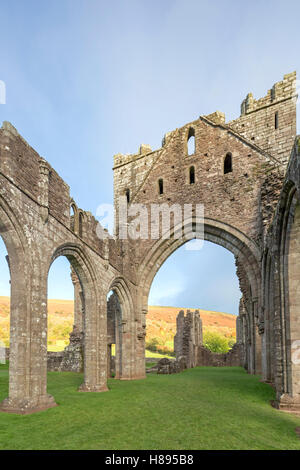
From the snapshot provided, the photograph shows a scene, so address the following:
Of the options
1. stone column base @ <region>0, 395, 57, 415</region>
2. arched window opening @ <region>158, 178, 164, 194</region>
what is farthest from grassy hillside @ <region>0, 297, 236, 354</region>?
stone column base @ <region>0, 395, 57, 415</region>

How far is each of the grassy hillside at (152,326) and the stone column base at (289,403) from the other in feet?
75.9

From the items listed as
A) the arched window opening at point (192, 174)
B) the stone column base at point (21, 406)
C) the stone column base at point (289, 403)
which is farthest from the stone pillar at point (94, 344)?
the arched window opening at point (192, 174)

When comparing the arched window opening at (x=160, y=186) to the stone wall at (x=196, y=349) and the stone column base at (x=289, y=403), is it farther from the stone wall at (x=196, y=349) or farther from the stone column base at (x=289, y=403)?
the stone column base at (x=289, y=403)

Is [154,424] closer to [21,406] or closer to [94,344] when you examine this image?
[21,406]

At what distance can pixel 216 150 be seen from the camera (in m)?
14.4

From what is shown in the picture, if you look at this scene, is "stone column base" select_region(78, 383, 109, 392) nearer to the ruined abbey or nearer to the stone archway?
the ruined abbey

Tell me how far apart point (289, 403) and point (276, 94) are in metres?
12.3

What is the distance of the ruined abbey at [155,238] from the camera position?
636cm

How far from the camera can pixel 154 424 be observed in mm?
5324

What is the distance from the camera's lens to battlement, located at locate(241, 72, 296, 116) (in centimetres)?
1372

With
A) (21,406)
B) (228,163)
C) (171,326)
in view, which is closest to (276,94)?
(228,163)

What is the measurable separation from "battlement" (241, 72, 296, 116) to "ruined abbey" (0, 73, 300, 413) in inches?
1.8

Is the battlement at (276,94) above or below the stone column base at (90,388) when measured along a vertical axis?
above

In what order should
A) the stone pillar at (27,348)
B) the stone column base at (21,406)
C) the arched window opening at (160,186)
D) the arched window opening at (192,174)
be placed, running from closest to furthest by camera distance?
the stone column base at (21,406)
the stone pillar at (27,348)
the arched window opening at (192,174)
the arched window opening at (160,186)
